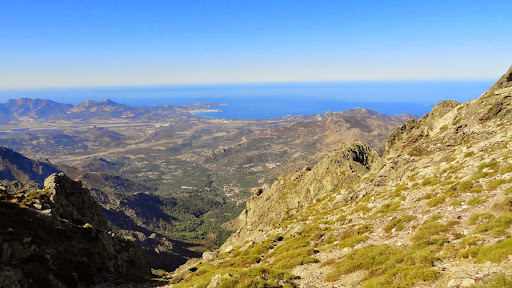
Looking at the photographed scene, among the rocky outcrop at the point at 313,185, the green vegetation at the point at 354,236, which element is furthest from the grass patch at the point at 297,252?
the rocky outcrop at the point at 313,185

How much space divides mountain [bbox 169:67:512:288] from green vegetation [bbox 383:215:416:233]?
10cm

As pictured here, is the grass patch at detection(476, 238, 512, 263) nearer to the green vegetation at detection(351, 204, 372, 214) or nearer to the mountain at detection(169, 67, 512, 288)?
the mountain at detection(169, 67, 512, 288)

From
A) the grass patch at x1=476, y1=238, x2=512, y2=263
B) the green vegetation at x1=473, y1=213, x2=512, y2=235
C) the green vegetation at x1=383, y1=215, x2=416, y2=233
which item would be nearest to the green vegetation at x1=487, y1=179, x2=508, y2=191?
the green vegetation at x1=383, y1=215, x2=416, y2=233

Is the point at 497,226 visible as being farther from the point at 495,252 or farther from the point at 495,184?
the point at 495,184

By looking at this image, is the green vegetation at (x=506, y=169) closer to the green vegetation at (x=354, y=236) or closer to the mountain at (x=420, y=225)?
the mountain at (x=420, y=225)

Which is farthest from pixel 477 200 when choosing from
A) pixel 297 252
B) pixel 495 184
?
pixel 297 252

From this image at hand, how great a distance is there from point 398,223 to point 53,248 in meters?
34.1

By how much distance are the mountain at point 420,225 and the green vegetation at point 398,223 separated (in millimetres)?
97

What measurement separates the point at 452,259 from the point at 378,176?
29859mm

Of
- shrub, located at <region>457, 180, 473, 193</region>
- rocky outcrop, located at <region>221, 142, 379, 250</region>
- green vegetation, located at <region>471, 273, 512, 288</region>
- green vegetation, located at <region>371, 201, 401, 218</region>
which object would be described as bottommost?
rocky outcrop, located at <region>221, 142, 379, 250</region>

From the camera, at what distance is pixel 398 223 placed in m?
24.9

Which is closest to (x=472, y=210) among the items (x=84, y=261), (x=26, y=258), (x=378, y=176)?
(x=378, y=176)

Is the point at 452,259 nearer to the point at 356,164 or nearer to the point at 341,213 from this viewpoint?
the point at 341,213

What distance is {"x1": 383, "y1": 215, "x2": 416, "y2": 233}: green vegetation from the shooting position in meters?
24.4
